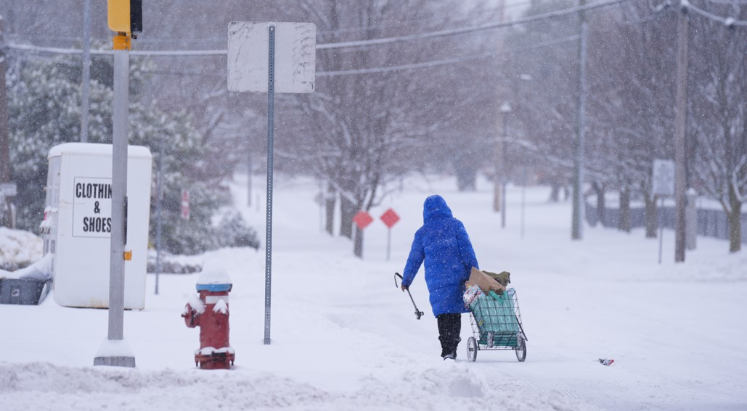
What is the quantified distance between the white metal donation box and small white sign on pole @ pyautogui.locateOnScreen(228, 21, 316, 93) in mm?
4573

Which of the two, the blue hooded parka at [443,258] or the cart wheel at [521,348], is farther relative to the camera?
the cart wheel at [521,348]

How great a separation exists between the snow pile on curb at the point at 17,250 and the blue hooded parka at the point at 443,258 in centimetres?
974

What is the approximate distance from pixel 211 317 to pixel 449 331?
3.02 m

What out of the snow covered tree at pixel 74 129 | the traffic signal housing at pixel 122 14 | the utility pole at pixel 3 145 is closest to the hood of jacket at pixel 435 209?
the traffic signal housing at pixel 122 14

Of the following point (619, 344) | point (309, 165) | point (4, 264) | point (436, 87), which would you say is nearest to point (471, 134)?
point (436, 87)

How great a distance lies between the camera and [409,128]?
1336 inches

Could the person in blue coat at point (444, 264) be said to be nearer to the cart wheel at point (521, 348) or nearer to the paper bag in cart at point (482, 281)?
the paper bag in cart at point (482, 281)

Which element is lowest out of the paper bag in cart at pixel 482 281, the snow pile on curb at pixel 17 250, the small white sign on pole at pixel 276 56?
the snow pile on curb at pixel 17 250

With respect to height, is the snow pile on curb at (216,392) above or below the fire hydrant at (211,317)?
below

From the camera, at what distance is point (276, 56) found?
10297mm

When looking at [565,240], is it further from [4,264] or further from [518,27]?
[518,27]

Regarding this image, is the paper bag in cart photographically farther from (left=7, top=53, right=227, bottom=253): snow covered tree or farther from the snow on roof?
(left=7, top=53, right=227, bottom=253): snow covered tree

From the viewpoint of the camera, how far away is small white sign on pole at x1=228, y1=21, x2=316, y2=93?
10.2 m

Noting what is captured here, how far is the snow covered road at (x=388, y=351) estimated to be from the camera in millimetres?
7031
